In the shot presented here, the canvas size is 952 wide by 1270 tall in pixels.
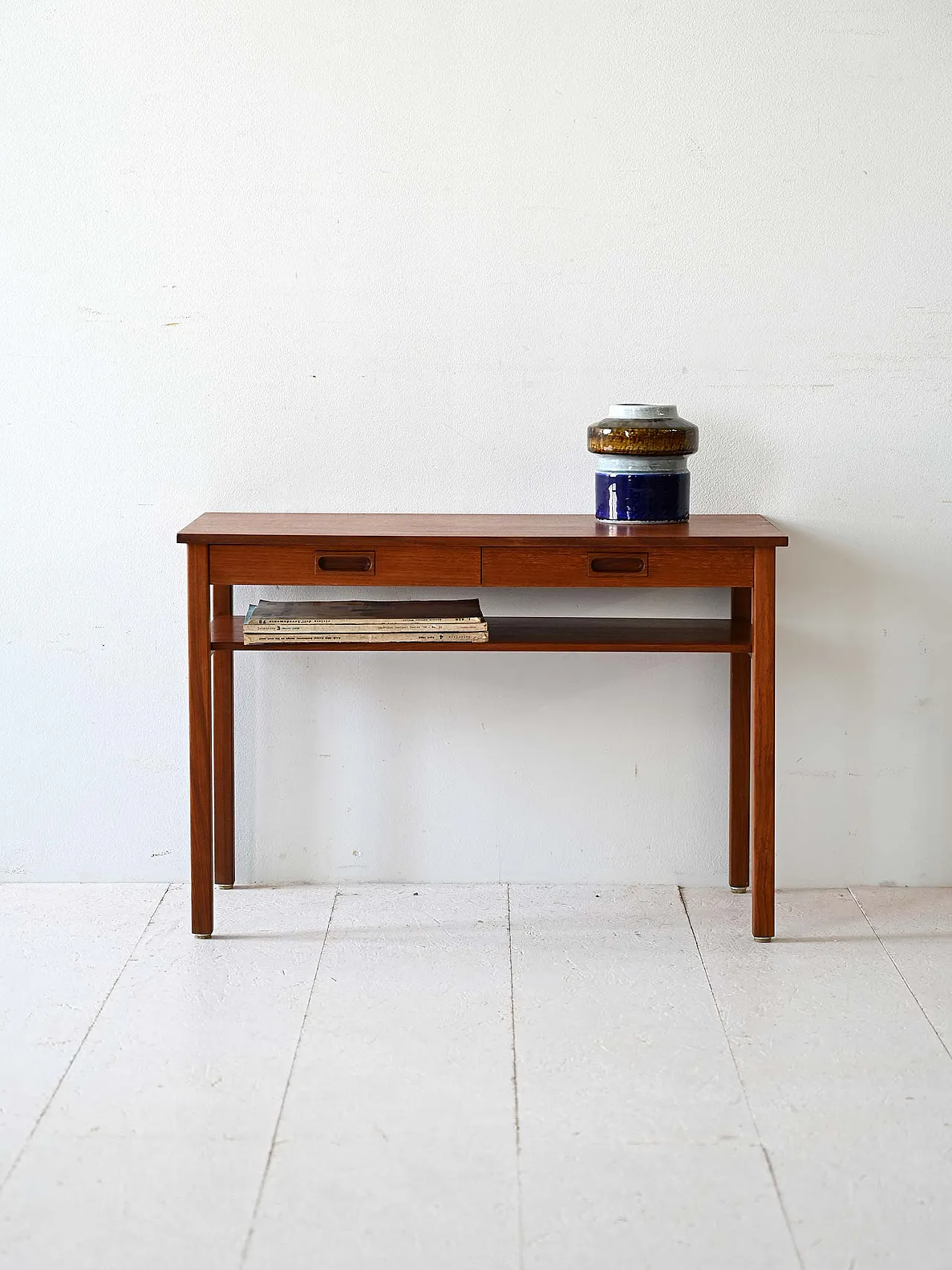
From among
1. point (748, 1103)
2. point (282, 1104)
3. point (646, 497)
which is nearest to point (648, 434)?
point (646, 497)

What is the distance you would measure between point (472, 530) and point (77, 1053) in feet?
4.06

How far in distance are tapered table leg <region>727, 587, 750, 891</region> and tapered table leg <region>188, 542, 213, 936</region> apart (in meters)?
1.16

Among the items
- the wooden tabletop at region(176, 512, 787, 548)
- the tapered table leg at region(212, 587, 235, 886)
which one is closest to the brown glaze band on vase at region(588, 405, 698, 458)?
the wooden tabletop at region(176, 512, 787, 548)

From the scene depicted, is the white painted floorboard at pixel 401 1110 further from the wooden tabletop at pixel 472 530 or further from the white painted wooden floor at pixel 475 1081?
the wooden tabletop at pixel 472 530

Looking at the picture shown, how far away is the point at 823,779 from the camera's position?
3154mm

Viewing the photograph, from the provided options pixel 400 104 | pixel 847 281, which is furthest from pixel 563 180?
pixel 847 281

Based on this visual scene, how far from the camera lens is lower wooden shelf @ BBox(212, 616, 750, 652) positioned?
2738mm

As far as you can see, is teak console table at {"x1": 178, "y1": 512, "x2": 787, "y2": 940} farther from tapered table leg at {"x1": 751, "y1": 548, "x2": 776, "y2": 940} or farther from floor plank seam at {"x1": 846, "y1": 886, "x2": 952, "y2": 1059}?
floor plank seam at {"x1": 846, "y1": 886, "x2": 952, "y2": 1059}

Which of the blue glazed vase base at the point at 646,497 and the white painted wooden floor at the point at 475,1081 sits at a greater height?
the blue glazed vase base at the point at 646,497

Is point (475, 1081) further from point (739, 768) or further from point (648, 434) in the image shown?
point (648, 434)

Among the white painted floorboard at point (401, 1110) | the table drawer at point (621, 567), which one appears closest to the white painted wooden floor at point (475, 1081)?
the white painted floorboard at point (401, 1110)

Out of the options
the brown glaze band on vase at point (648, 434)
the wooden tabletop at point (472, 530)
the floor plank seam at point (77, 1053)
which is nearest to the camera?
the floor plank seam at point (77, 1053)

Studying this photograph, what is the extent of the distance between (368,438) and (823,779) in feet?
4.29

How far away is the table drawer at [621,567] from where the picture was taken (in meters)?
2.70
